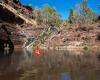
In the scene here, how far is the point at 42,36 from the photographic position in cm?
11506

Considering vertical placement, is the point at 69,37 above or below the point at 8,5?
below

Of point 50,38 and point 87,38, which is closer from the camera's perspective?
point 87,38

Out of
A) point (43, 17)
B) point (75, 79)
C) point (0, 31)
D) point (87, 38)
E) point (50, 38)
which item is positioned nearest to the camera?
point (75, 79)

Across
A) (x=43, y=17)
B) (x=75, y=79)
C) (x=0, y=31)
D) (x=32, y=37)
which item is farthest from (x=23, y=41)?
(x=75, y=79)

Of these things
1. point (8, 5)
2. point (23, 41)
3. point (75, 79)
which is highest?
point (8, 5)

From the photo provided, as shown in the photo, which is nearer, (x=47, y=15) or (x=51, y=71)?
(x=51, y=71)

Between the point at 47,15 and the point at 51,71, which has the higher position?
the point at 47,15

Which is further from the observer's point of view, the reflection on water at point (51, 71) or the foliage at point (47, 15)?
the foliage at point (47, 15)

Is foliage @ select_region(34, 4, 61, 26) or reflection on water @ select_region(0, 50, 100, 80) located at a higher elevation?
foliage @ select_region(34, 4, 61, 26)

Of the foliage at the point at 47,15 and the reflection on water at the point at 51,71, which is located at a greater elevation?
the foliage at the point at 47,15

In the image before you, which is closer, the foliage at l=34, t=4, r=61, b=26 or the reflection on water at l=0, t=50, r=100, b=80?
the reflection on water at l=0, t=50, r=100, b=80

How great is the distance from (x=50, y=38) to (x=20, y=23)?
27.8 m

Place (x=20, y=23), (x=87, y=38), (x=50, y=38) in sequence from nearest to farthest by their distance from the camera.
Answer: (x=87, y=38) < (x=50, y=38) < (x=20, y=23)

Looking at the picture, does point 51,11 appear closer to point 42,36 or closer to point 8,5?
point 8,5
